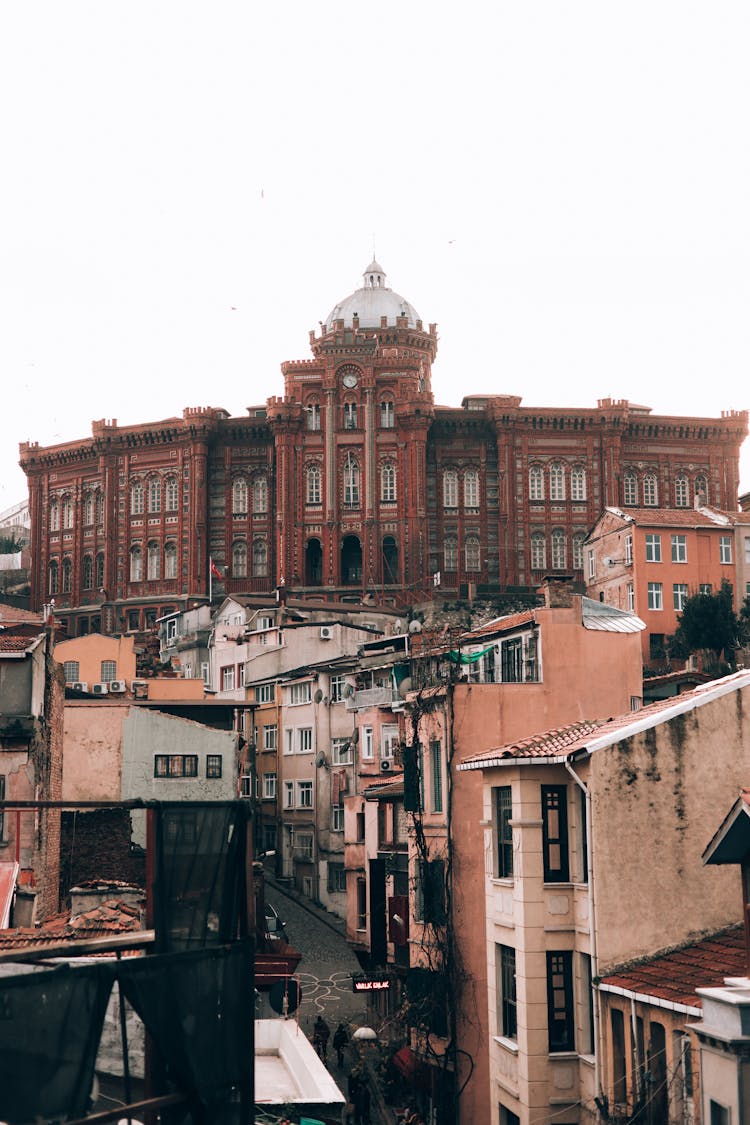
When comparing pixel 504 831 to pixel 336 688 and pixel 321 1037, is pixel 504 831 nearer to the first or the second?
pixel 321 1037

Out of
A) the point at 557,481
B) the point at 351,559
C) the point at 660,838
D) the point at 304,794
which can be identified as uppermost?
the point at 557,481

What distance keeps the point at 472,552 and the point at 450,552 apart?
1612mm

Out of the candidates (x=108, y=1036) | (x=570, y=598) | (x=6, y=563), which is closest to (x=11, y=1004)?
(x=108, y=1036)

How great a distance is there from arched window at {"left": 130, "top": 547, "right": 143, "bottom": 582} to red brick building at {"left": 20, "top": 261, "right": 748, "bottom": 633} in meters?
0.21

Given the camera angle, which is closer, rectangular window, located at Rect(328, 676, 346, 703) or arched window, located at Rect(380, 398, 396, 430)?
rectangular window, located at Rect(328, 676, 346, 703)

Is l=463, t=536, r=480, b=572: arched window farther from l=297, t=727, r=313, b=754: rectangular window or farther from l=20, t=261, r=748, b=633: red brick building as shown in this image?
l=297, t=727, r=313, b=754: rectangular window

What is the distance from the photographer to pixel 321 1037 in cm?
3791

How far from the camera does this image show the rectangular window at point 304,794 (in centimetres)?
6091

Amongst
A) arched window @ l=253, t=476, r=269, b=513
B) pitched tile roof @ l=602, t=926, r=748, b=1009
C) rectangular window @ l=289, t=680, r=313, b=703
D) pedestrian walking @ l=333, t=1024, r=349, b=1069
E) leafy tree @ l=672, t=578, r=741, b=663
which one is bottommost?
pedestrian walking @ l=333, t=1024, r=349, b=1069

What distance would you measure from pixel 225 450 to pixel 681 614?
45423mm

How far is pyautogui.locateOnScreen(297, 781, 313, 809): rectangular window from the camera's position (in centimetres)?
6091

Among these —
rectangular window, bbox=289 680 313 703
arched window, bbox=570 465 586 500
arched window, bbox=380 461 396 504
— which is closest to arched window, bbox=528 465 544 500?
arched window, bbox=570 465 586 500

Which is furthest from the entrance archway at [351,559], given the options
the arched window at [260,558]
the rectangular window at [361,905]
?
the rectangular window at [361,905]

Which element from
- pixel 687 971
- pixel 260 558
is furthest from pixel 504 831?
pixel 260 558
